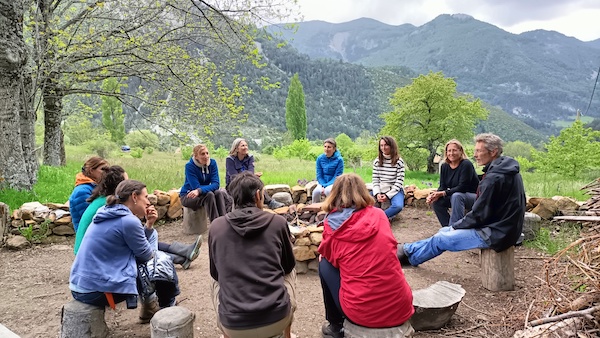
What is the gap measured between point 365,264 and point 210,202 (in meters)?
3.31

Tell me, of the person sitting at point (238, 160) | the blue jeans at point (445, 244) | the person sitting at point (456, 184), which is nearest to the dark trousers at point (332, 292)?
the blue jeans at point (445, 244)

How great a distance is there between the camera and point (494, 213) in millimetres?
3318

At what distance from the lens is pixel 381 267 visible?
2.16 metres

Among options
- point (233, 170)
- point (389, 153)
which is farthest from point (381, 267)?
point (233, 170)

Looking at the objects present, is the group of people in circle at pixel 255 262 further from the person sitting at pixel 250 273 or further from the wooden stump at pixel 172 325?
the wooden stump at pixel 172 325

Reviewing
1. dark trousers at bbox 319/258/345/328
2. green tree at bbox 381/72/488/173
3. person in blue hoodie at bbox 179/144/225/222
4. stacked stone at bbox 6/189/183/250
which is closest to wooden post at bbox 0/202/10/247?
stacked stone at bbox 6/189/183/250

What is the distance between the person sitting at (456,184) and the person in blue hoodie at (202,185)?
9.33 feet

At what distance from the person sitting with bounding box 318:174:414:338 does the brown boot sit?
1.47 m

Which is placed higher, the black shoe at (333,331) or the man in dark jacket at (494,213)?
the man in dark jacket at (494,213)

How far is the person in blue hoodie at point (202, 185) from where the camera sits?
4.93 meters

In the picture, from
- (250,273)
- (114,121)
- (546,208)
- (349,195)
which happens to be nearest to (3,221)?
(250,273)

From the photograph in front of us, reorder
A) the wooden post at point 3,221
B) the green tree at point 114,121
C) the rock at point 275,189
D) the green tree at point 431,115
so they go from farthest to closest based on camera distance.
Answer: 1. the green tree at point 114,121
2. the green tree at point 431,115
3. the rock at point 275,189
4. the wooden post at point 3,221

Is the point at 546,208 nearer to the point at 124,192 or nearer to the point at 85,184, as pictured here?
the point at 124,192

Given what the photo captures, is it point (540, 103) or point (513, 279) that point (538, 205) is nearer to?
point (513, 279)
